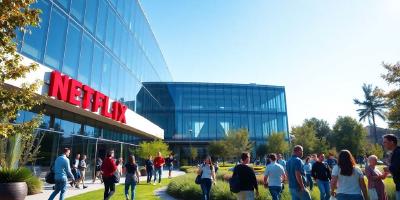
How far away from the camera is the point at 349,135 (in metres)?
67.9

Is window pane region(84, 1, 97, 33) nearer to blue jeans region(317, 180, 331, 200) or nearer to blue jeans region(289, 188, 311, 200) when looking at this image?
blue jeans region(317, 180, 331, 200)

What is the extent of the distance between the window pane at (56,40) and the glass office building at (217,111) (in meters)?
36.5

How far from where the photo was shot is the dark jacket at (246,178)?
7.40 meters

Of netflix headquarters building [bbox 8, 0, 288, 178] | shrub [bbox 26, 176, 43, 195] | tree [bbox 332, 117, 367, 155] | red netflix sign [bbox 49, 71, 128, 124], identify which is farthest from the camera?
tree [bbox 332, 117, 367, 155]

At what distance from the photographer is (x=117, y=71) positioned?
2598cm

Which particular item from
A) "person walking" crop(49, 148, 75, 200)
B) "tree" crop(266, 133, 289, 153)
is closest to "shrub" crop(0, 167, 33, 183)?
"person walking" crop(49, 148, 75, 200)

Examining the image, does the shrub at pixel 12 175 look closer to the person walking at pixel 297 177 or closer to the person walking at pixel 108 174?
the person walking at pixel 108 174

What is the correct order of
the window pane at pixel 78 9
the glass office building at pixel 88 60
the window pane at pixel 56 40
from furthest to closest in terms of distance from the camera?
the window pane at pixel 78 9 → the window pane at pixel 56 40 → the glass office building at pixel 88 60

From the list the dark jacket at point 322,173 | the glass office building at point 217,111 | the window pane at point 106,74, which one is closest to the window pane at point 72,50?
the window pane at point 106,74

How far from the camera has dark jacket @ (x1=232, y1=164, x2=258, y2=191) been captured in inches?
291

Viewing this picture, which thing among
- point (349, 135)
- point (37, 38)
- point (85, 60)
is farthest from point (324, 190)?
point (349, 135)

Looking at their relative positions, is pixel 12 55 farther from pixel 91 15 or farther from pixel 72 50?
pixel 91 15

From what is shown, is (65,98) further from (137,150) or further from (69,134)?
(137,150)

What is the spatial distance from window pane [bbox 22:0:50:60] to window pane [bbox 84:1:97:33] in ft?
15.3
